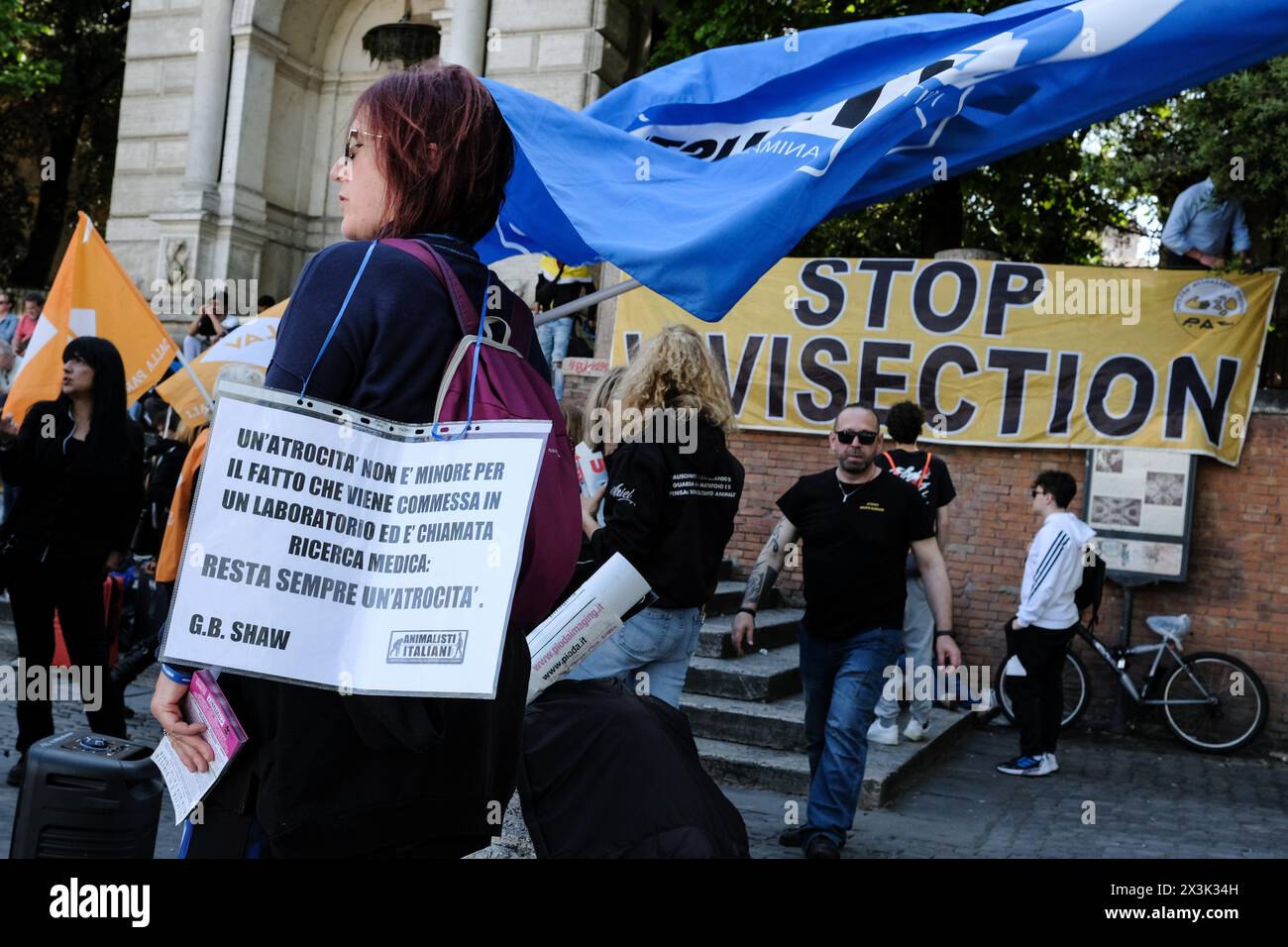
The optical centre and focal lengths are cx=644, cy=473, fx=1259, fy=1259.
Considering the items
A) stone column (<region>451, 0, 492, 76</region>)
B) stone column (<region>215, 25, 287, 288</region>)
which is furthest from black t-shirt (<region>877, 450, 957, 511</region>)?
stone column (<region>215, 25, 287, 288</region>)

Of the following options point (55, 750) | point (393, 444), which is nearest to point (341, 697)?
point (393, 444)

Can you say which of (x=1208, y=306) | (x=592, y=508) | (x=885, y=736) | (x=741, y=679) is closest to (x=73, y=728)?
(x=592, y=508)

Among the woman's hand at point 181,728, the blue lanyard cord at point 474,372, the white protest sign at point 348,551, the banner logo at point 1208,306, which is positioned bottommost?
the woman's hand at point 181,728

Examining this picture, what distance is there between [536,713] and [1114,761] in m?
7.79

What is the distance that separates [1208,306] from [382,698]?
10.4 metres

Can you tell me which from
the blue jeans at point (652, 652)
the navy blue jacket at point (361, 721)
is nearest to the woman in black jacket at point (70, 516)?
the blue jeans at point (652, 652)

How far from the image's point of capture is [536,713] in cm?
342

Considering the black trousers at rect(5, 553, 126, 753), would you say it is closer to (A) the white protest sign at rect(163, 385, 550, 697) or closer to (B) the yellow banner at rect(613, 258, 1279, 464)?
(A) the white protest sign at rect(163, 385, 550, 697)

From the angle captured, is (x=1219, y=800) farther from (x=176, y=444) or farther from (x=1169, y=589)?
(x=176, y=444)

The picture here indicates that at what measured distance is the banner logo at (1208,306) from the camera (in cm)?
1078

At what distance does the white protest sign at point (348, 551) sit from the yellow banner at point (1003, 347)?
863cm

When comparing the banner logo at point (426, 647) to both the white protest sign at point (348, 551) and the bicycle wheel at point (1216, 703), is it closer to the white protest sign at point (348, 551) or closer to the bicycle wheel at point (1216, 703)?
the white protest sign at point (348, 551)

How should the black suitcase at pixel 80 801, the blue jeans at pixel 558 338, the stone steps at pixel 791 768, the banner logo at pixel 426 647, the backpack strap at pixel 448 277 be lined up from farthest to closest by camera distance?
the blue jeans at pixel 558 338, the stone steps at pixel 791 768, the black suitcase at pixel 80 801, the backpack strap at pixel 448 277, the banner logo at pixel 426 647

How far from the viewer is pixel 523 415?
2186mm
